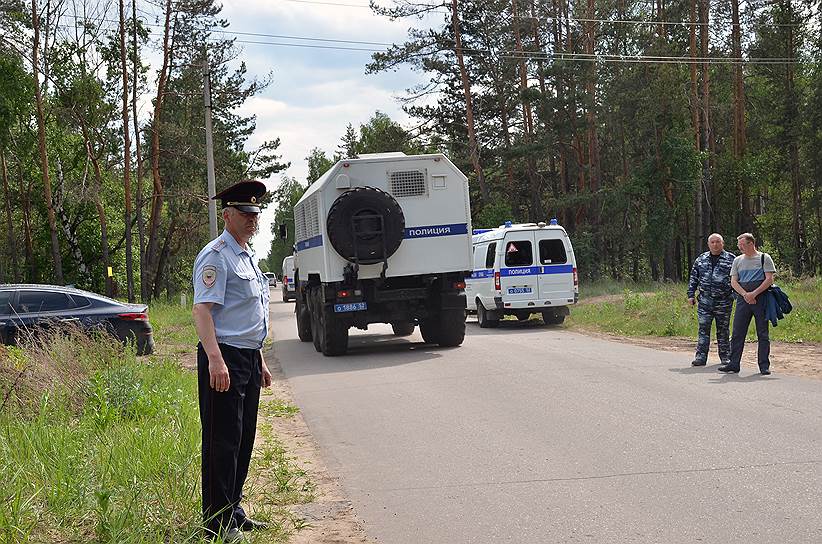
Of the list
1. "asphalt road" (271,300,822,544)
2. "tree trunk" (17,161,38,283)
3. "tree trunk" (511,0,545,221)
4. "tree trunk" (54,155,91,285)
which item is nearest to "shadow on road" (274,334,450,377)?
"asphalt road" (271,300,822,544)

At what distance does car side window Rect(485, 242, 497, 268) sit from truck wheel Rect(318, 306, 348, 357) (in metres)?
6.53

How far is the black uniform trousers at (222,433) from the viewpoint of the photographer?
5215mm

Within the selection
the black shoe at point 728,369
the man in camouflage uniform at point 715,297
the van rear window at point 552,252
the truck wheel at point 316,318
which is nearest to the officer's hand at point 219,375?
the black shoe at point 728,369

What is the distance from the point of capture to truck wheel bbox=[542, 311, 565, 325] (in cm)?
2323

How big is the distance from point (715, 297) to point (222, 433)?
9832 mm

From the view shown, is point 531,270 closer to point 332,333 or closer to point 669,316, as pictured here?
point 669,316

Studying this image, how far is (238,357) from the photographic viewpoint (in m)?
5.28

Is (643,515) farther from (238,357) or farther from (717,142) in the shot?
(717,142)

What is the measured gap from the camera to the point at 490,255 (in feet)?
75.4

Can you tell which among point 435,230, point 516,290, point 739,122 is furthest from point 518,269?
point 739,122

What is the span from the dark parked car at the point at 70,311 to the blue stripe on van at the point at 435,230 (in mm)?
5045

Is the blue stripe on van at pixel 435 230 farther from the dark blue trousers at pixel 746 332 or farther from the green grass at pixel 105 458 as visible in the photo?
the green grass at pixel 105 458

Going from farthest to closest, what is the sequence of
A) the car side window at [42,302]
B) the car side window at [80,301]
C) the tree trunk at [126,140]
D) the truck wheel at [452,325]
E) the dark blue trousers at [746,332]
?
the tree trunk at [126,140] < the truck wheel at [452,325] < the car side window at [80,301] < the car side window at [42,302] < the dark blue trousers at [746,332]

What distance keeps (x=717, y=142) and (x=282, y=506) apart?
50.8m
